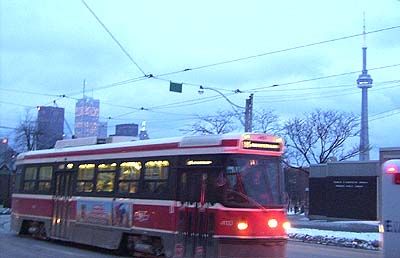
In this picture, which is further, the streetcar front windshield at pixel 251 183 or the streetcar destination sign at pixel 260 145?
the streetcar destination sign at pixel 260 145

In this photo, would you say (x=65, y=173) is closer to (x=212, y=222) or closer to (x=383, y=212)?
(x=212, y=222)

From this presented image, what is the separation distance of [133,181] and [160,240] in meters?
2.10

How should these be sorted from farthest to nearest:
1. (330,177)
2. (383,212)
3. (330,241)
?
1. (330,177)
2. (330,241)
3. (383,212)

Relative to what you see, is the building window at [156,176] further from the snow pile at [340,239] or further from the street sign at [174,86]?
the snow pile at [340,239]

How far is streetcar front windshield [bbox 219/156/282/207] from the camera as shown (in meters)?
13.8

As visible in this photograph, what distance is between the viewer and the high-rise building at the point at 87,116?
47.8 m

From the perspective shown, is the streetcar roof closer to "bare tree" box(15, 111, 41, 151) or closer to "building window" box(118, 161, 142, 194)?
"building window" box(118, 161, 142, 194)

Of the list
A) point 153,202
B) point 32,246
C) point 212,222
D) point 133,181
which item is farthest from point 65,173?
point 212,222

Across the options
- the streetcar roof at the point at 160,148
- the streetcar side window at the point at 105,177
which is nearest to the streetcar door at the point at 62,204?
the streetcar roof at the point at 160,148

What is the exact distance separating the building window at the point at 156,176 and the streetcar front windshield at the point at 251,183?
2072 mm

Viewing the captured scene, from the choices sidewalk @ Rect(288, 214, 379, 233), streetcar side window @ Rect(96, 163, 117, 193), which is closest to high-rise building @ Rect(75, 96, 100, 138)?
sidewalk @ Rect(288, 214, 379, 233)

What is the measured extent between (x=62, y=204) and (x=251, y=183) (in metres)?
8.31

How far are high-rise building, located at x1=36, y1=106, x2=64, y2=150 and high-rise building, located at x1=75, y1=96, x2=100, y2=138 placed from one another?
10.0ft

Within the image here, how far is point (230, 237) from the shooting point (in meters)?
13.5
